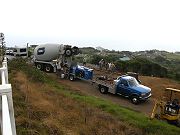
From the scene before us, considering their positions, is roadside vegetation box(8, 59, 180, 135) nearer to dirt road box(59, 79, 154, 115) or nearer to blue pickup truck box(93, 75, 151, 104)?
dirt road box(59, 79, 154, 115)

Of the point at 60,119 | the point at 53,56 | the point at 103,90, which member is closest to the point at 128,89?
the point at 103,90

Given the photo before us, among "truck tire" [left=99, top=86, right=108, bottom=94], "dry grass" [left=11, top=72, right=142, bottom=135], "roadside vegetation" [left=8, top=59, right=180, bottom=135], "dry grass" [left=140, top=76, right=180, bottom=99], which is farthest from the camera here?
"dry grass" [left=140, top=76, right=180, bottom=99]

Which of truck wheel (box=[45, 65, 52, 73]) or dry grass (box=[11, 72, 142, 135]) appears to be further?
truck wheel (box=[45, 65, 52, 73])

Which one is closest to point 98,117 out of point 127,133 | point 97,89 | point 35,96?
point 127,133

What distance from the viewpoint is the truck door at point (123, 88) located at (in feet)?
73.6

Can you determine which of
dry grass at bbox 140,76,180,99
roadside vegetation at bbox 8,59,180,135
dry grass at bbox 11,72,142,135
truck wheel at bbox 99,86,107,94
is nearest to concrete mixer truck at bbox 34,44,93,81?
truck wheel at bbox 99,86,107,94

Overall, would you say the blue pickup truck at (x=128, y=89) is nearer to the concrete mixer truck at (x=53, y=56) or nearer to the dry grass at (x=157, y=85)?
the dry grass at (x=157, y=85)

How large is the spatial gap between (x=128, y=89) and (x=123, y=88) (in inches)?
17.9

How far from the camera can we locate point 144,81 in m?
29.1

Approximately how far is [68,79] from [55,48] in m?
3.84

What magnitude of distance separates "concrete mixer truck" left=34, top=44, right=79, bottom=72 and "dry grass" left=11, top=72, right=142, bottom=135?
11769 millimetres

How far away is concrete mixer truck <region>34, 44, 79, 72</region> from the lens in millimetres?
29516

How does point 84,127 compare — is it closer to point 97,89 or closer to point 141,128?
point 141,128

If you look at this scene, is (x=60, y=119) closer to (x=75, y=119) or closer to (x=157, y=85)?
(x=75, y=119)
